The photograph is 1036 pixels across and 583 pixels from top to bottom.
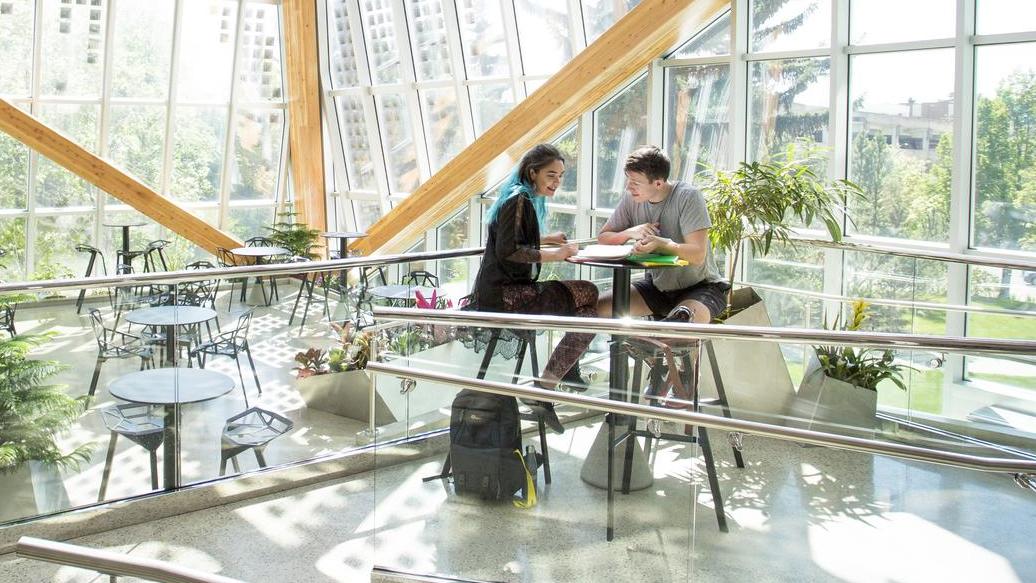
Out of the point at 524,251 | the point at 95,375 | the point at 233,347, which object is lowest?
the point at 95,375

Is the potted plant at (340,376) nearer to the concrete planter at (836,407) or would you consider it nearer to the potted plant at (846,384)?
the potted plant at (846,384)

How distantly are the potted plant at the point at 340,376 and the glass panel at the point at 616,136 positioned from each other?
4.25 meters

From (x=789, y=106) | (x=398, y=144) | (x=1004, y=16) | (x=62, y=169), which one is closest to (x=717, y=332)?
(x=1004, y=16)

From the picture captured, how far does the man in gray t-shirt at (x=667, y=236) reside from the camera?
15.1ft

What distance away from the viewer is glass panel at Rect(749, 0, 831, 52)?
8.04 m

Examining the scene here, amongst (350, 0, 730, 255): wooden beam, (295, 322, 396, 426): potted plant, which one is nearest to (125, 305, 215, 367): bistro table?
(295, 322, 396, 426): potted plant

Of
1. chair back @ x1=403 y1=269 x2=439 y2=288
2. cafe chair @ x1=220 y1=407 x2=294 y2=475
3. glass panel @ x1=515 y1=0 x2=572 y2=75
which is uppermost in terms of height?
glass panel @ x1=515 y1=0 x2=572 y2=75

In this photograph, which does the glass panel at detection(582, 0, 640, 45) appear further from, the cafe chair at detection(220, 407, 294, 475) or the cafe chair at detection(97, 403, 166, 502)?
the cafe chair at detection(97, 403, 166, 502)

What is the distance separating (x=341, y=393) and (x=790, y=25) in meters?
5.08

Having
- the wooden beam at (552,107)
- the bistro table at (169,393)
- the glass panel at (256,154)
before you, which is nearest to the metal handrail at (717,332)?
the bistro table at (169,393)

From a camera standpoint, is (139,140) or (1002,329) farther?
(139,140)

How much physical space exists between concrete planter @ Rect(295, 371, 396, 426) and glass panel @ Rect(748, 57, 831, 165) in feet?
13.2

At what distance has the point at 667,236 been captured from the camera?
482 cm

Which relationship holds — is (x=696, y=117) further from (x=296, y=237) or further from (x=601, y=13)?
(x=296, y=237)
